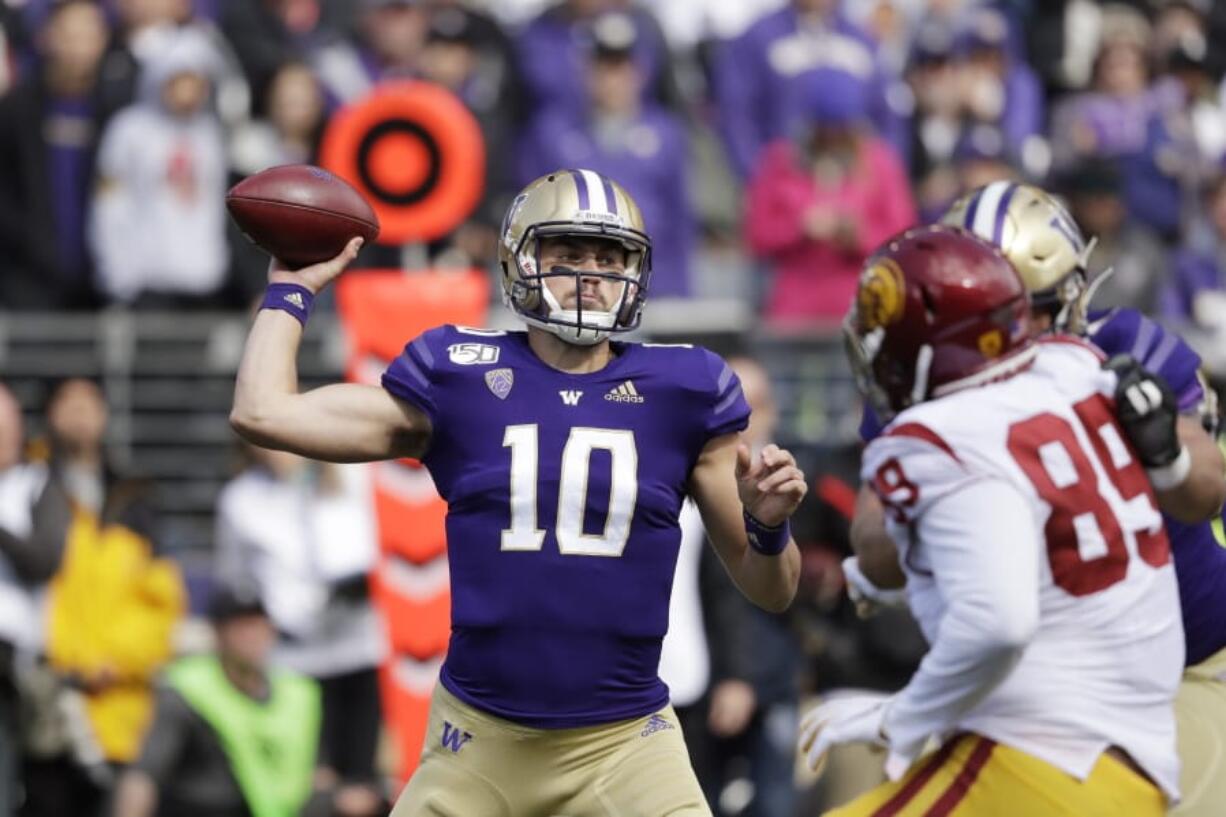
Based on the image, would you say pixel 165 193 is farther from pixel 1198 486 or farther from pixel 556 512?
pixel 1198 486

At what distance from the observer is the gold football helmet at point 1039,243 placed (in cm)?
501

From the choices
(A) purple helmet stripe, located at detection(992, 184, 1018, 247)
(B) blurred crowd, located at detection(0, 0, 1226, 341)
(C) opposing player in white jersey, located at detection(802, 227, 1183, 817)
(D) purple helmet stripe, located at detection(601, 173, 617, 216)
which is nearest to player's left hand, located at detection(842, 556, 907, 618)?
(C) opposing player in white jersey, located at detection(802, 227, 1183, 817)

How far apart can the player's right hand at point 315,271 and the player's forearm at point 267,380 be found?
109 millimetres

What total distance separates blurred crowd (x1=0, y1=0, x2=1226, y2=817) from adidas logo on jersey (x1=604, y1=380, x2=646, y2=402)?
9.84 feet

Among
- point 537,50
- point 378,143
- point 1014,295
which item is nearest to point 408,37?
point 537,50

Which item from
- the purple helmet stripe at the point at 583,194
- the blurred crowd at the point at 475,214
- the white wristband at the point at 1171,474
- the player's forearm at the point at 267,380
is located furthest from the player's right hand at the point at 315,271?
the blurred crowd at the point at 475,214

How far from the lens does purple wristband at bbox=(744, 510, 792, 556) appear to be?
4906 millimetres

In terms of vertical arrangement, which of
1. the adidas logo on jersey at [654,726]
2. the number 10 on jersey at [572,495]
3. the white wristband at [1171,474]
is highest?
the white wristband at [1171,474]

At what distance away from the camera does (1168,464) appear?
439 centimetres

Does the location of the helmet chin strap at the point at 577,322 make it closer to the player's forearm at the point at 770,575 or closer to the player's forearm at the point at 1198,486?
the player's forearm at the point at 770,575

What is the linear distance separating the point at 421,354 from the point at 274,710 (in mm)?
3727

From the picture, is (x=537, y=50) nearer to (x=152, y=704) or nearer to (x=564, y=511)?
(x=152, y=704)

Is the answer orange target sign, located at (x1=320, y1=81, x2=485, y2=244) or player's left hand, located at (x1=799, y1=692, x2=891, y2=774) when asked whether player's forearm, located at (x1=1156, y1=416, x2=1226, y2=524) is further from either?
orange target sign, located at (x1=320, y1=81, x2=485, y2=244)

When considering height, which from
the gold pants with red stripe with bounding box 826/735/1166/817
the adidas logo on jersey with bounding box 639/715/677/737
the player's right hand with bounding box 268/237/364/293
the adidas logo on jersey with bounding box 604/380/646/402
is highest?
the player's right hand with bounding box 268/237/364/293
